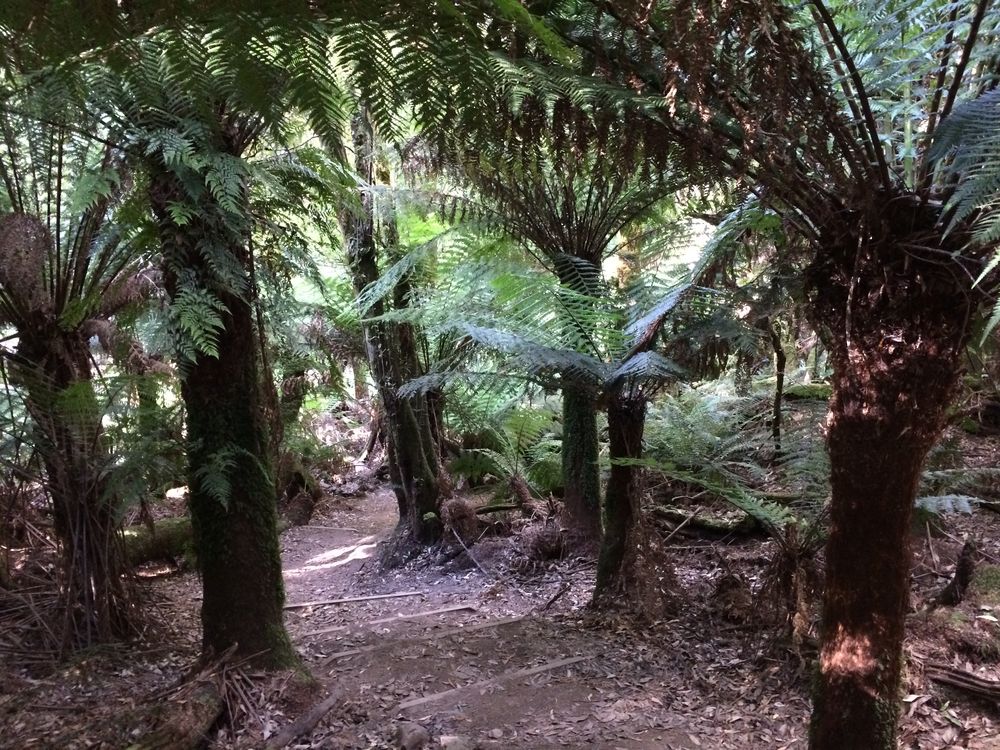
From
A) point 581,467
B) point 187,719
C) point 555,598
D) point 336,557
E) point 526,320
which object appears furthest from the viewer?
point 336,557

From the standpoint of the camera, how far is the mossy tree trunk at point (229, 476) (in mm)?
2609

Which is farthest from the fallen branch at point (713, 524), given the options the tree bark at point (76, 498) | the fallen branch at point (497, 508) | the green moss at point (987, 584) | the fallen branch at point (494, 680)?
the tree bark at point (76, 498)

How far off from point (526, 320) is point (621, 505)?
109 cm

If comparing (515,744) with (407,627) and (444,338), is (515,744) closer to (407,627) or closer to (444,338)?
(407,627)

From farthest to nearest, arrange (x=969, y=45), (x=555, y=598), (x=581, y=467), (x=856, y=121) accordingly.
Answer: (x=581, y=467) < (x=555, y=598) < (x=856, y=121) < (x=969, y=45)

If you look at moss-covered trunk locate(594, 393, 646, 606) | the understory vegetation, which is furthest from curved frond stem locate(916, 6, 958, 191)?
moss-covered trunk locate(594, 393, 646, 606)

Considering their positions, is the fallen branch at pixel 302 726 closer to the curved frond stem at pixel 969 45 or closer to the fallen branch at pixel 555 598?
the fallen branch at pixel 555 598

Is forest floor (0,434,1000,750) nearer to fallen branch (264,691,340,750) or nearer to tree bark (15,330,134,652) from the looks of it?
fallen branch (264,691,340,750)

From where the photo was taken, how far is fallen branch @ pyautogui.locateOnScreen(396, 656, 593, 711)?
2.70m

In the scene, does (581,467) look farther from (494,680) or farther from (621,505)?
(494,680)

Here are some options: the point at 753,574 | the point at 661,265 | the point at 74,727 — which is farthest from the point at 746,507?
the point at 74,727

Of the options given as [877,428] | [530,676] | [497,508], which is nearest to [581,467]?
[497,508]

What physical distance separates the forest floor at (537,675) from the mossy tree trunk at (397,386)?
1163 millimetres

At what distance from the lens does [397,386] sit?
5258 millimetres
